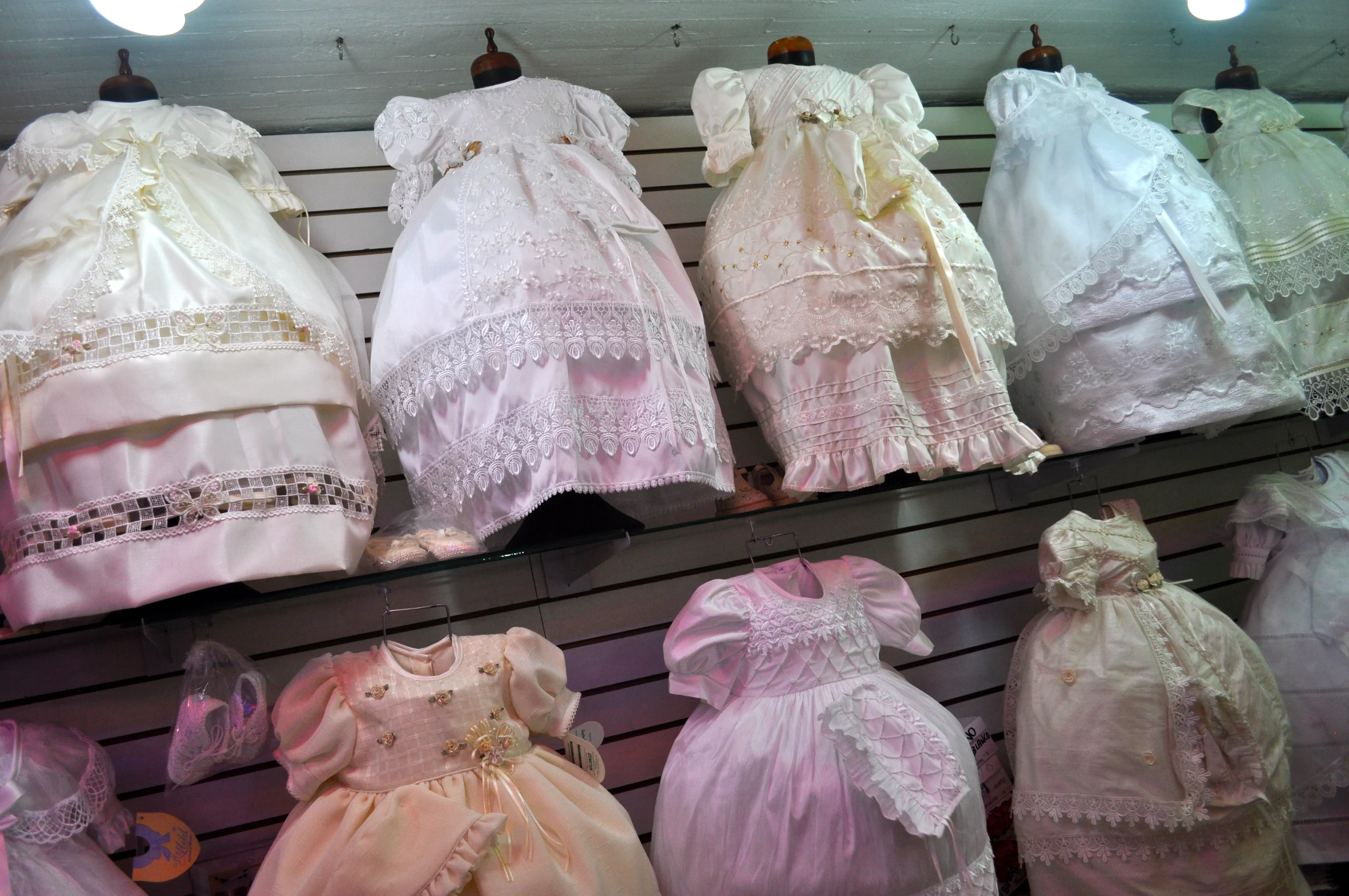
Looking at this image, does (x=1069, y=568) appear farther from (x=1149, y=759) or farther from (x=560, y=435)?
(x=560, y=435)

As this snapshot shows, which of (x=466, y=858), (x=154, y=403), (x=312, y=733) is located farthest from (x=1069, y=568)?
(x=154, y=403)

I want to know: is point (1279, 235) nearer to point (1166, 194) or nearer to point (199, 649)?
point (1166, 194)

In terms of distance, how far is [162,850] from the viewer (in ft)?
5.27

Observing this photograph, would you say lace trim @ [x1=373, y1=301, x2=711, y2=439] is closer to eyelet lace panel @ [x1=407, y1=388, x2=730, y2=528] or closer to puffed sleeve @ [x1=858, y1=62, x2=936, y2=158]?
eyelet lace panel @ [x1=407, y1=388, x2=730, y2=528]

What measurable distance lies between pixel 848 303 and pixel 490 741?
1.09 meters

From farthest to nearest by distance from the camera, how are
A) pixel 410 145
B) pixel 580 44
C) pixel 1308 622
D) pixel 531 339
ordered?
1. pixel 1308 622
2. pixel 580 44
3. pixel 410 145
4. pixel 531 339

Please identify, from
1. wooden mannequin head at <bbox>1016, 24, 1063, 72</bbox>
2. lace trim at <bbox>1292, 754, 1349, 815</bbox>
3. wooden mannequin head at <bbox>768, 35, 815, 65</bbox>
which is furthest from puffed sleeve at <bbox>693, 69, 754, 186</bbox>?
lace trim at <bbox>1292, 754, 1349, 815</bbox>

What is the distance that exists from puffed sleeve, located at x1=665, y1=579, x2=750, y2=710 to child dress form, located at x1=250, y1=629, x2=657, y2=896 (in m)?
0.24

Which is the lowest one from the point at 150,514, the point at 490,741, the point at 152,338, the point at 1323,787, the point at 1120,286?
the point at 1323,787

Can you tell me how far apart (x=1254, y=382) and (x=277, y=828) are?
2277 mm

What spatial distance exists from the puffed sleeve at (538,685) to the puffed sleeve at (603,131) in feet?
3.20

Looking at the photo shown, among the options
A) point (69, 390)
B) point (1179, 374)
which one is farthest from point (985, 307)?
point (69, 390)

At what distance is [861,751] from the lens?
1745 millimetres

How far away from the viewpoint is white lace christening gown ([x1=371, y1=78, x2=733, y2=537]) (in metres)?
1.68
